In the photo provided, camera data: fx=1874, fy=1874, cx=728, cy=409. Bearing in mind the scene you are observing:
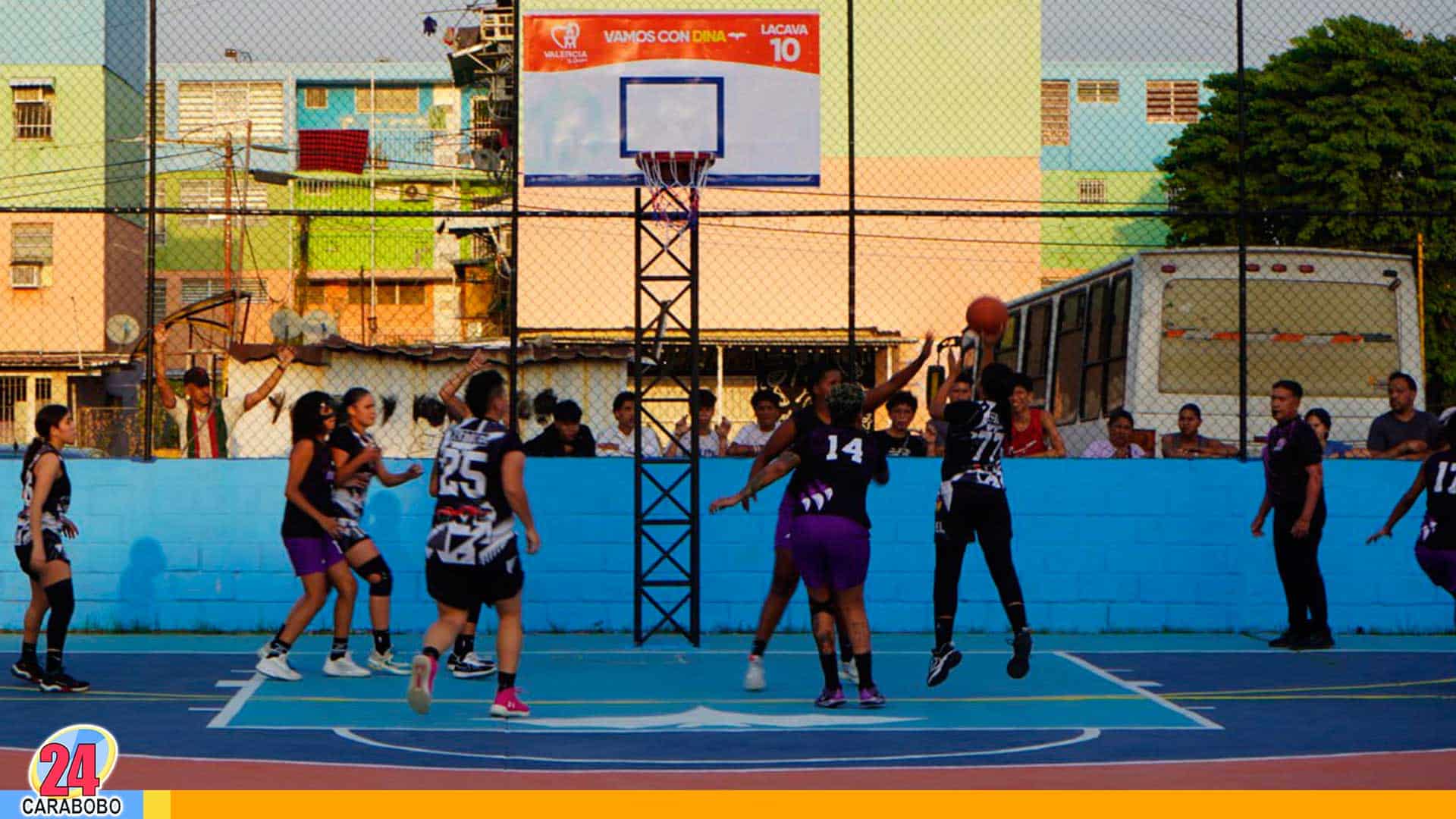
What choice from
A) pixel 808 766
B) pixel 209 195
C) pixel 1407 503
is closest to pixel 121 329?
pixel 1407 503

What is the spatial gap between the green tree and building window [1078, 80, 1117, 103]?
61.7 inches

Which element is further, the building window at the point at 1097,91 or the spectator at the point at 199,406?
the building window at the point at 1097,91

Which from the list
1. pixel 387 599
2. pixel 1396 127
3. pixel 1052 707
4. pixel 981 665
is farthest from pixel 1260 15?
pixel 1396 127

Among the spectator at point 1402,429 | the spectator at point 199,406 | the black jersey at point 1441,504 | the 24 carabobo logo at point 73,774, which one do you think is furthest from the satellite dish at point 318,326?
the black jersey at point 1441,504

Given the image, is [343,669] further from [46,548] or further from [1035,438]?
[1035,438]

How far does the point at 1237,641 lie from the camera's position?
14.7 meters

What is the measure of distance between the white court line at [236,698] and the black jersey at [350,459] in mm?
1212

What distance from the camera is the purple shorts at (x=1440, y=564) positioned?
1145 centimetres

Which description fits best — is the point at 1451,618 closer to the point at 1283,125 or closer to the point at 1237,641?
the point at 1237,641

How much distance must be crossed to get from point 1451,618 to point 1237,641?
2167 mm

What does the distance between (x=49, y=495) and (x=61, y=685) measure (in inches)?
45.1

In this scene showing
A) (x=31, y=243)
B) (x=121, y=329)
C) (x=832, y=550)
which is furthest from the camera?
(x=31, y=243)

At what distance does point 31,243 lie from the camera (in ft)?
107

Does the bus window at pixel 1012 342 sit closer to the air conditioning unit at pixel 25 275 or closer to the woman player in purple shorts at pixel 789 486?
the woman player in purple shorts at pixel 789 486
